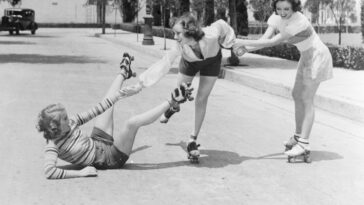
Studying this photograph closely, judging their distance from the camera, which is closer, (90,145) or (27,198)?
(27,198)

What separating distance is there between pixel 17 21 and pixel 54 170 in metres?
39.2

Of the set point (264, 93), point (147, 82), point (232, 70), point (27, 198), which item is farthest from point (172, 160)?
point (232, 70)

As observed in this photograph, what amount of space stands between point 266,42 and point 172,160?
4.83 ft

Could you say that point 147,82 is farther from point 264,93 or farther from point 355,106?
point 264,93

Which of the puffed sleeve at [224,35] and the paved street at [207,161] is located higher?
the puffed sleeve at [224,35]

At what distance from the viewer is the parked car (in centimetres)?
4184

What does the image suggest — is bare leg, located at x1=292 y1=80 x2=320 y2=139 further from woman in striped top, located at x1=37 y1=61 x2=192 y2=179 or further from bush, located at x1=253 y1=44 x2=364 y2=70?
bush, located at x1=253 y1=44 x2=364 y2=70

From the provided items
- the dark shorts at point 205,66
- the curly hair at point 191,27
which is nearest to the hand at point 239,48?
the dark shorts at point 205,66

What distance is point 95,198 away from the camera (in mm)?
4785

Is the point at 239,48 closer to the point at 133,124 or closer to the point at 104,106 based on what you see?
the point at 133,124

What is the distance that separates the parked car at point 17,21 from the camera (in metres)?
41.8

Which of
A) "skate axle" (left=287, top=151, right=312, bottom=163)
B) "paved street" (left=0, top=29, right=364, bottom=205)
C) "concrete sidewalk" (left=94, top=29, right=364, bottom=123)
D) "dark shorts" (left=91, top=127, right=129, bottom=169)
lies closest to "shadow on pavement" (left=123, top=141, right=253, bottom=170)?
"paved street" (left=0, top=29, right=364, bottom=205)

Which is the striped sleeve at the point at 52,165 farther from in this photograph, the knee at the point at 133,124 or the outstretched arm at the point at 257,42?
the outstretched arm at the point at 257,42

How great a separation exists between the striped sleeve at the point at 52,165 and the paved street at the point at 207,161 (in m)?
0.07
